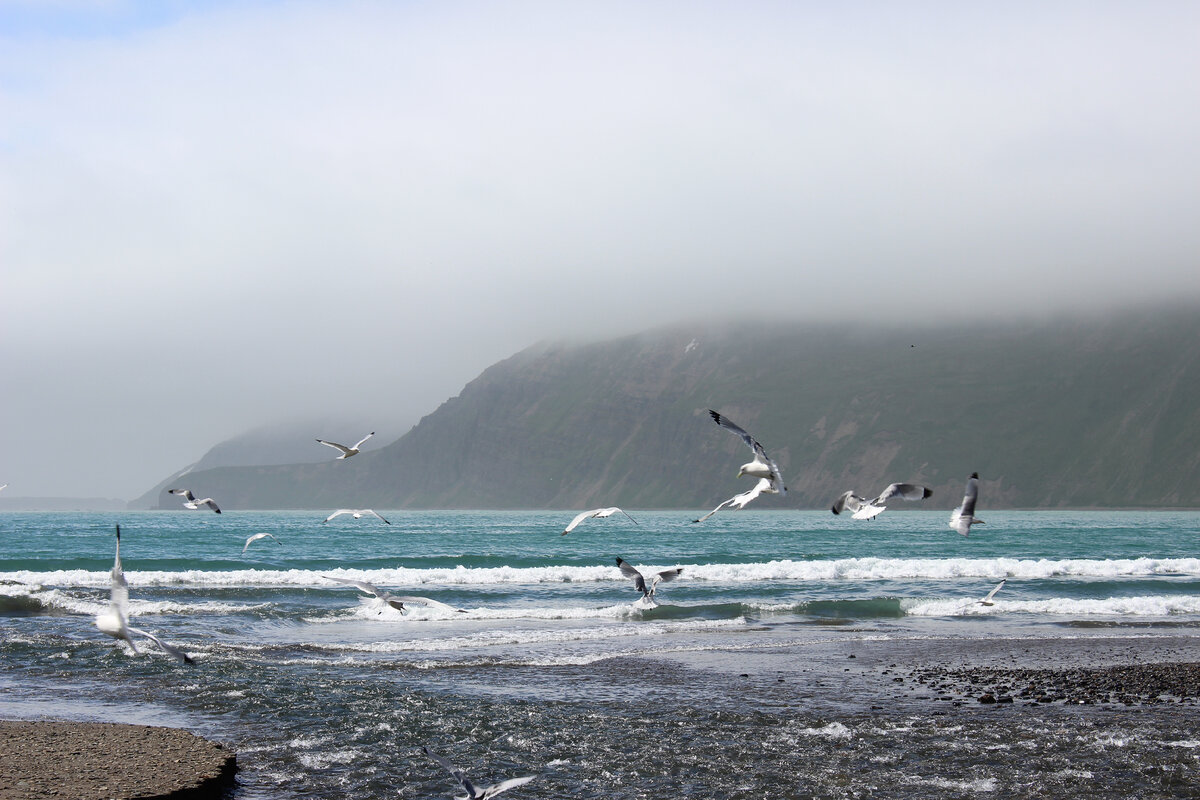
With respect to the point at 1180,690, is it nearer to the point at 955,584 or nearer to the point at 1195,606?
the point at 1195,606

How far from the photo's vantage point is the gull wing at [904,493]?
893cm

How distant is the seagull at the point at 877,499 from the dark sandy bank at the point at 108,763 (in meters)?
7.04

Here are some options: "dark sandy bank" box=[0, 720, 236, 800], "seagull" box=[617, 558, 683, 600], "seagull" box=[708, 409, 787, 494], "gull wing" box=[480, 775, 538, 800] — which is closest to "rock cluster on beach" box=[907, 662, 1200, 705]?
"seagull" box=[617, 558, 683, 600]

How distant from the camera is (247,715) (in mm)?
13867

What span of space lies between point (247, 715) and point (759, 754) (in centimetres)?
730

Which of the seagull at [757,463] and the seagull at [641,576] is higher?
A: the seagull at [757,463]

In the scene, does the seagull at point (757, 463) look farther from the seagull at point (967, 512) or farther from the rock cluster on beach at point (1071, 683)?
the rock cluster on beach at point (1071, 683)

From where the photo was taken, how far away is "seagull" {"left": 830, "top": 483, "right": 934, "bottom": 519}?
29.7 ft

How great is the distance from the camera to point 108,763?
10.2 meters

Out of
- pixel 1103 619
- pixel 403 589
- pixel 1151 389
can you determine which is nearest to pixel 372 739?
pixel 1103 619

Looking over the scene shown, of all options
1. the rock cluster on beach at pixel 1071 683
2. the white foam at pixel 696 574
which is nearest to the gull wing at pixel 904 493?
the rock cluster on beach at pixel 1071 683

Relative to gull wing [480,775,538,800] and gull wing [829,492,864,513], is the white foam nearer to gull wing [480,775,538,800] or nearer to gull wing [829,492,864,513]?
gull wing [829,492,864,513]

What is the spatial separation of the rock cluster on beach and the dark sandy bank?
10980 mm

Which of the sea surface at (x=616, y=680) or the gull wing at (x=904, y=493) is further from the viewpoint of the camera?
the sea surface at (x=616, y=680)
